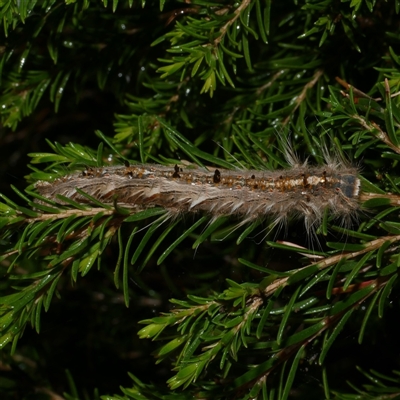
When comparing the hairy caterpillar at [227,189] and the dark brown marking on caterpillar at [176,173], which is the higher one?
the dark brown marking on caterpillar at [176,173]

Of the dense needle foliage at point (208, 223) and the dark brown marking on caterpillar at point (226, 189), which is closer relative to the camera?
the dense needle foliage at point (208, 223)

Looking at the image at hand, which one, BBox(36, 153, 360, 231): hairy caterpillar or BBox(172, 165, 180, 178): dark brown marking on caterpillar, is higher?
BBox(172, 165, 180, 178): dark brown marking on caterpillar

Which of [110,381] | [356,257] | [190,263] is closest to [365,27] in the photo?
[356,257]

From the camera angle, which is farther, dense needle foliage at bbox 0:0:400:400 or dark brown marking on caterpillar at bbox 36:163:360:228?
dark brown marking on caterpillar at bbox 36:163:360:228

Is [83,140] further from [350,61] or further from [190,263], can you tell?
[350,61]

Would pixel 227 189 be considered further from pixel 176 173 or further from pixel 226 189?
pixel 176 173
